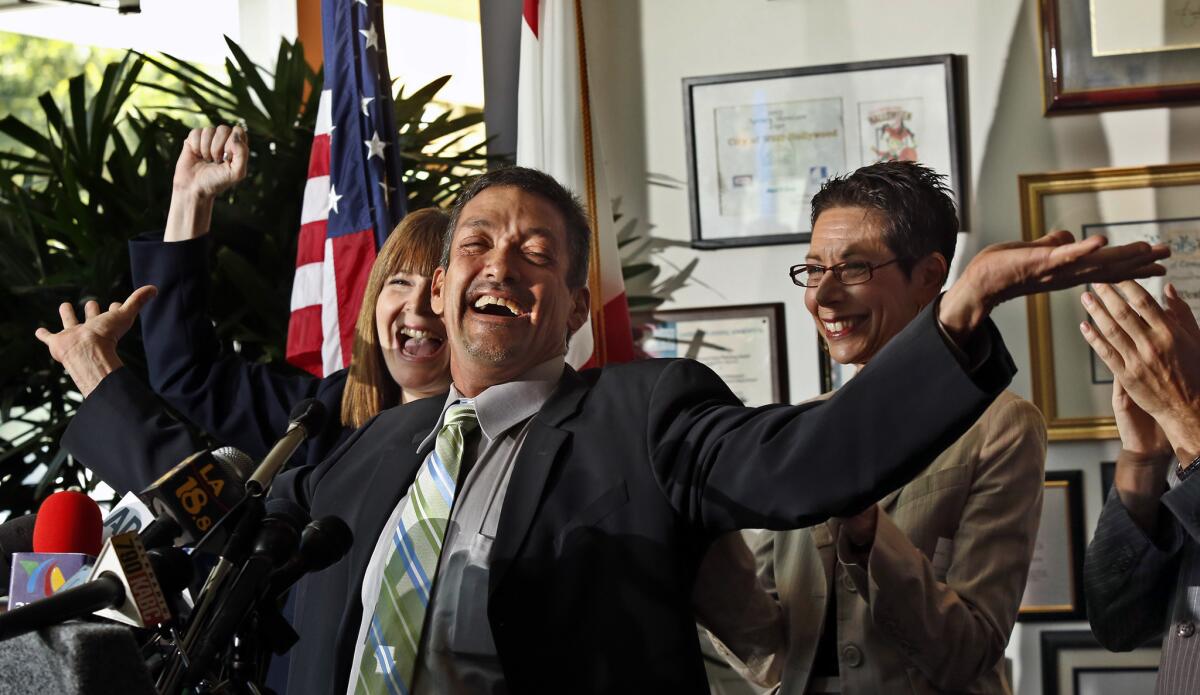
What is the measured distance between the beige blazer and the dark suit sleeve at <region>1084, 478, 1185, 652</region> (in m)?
0.10

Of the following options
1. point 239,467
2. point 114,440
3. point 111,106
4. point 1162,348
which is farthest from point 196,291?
point 1162,348

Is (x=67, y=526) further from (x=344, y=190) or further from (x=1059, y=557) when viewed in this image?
(x=1059, y=557)

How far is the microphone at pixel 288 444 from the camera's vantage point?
3.90 feet

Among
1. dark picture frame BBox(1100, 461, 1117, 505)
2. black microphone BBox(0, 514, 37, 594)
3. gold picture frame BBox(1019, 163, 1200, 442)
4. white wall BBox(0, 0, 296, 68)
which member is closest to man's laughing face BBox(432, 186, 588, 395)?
black microphone BBox(0, 514, 37, 594)

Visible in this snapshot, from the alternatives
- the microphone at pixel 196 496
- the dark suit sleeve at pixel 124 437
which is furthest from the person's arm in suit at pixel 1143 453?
the dark suit sleeve at pixel 124 437

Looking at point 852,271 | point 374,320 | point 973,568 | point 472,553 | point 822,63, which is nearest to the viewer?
point 472,553

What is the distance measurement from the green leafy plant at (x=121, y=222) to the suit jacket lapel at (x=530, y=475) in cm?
178

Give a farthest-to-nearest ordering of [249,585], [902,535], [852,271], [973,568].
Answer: [852,271], [973,568], [902,535], [249,585]

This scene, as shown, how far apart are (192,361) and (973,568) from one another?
4.96ft

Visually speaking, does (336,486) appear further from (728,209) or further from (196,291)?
(728,209)

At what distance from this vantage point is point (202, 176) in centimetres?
250

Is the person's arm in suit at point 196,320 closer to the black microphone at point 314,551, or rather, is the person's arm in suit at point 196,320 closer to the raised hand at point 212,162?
the raised hand at point 212,162

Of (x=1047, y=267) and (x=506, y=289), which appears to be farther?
(x=506, y=289)

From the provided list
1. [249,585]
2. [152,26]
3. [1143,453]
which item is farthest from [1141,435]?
[152,26]
